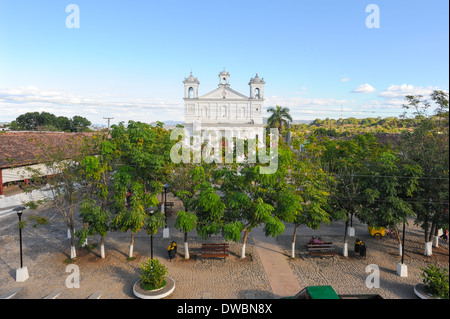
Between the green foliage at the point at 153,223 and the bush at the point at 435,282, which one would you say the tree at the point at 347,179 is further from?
the green foliage at the point at 153,223

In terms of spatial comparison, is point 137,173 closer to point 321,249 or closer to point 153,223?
point 153,223

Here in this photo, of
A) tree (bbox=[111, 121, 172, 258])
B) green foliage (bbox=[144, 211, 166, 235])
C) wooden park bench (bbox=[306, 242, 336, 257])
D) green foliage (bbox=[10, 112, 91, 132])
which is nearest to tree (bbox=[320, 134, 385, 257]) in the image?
wooden park bench (bbox=[306, 242, 336, 257])

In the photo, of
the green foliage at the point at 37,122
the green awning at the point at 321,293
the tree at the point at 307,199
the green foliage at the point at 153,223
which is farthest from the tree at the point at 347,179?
the green foliage at the point at 37,122

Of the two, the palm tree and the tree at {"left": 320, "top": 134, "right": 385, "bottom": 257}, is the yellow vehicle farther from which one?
the palm tree

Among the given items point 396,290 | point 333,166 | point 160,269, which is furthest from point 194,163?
point 396,290
